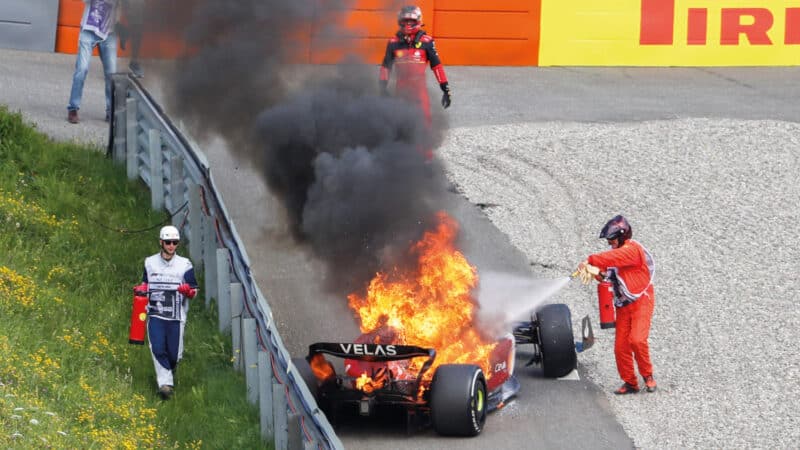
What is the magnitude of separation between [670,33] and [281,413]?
1749cm

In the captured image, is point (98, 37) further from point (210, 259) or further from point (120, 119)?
point (210, 259)

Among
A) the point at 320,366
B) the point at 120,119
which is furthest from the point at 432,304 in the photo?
the point at 120,119

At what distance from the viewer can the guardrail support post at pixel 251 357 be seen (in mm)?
13031

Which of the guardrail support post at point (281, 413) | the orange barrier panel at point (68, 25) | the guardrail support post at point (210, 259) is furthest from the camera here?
the orange barrier panel at point (68, 25)

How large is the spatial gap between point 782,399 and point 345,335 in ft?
15.9

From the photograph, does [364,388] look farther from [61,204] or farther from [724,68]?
[724,68]

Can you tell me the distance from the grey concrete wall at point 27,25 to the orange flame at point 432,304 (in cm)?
1422

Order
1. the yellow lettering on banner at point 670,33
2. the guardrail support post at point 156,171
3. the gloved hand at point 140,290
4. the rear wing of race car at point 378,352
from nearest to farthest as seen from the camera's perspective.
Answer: the rear wing of race car at point 378,352
the gloved hand at point 140,290
the guardrail support post at point 156,171
the yellow lettering on banner at point 670,33

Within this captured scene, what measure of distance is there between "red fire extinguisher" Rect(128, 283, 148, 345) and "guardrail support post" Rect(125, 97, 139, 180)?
5.19m

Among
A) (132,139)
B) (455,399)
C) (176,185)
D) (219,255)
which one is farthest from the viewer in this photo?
(132,139)

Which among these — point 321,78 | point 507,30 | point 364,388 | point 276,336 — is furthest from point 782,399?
point 507,30

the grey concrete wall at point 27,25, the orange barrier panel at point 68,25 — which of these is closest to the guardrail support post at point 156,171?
the orange barrier panel at point 68,25

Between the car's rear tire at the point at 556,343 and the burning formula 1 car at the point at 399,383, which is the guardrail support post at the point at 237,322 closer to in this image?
the burning formula 1 car at the point at 399,383

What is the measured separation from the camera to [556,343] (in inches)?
576
